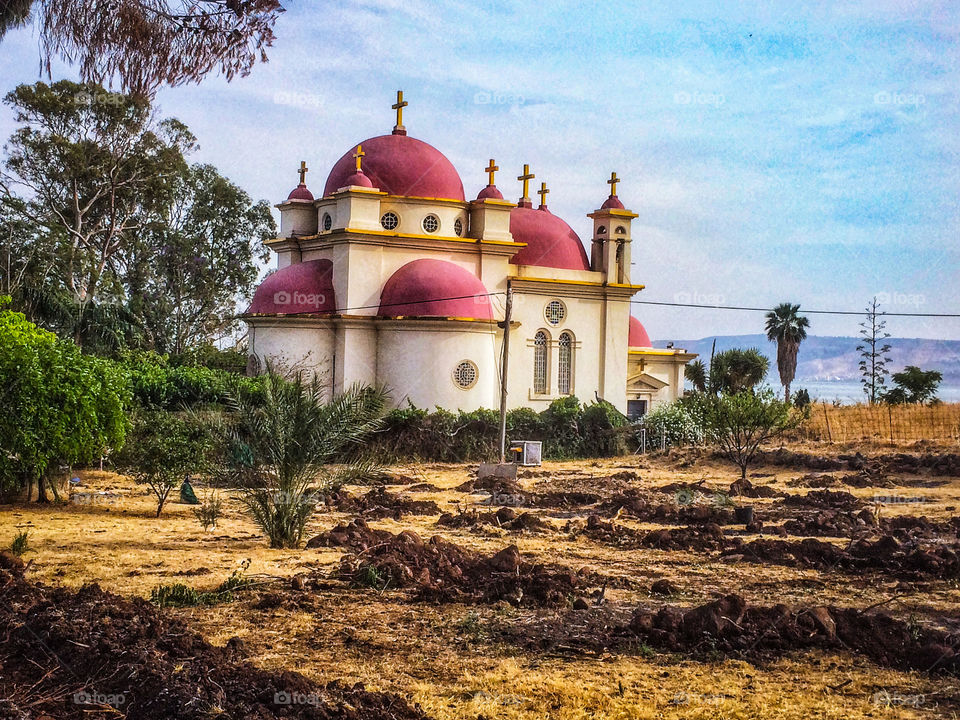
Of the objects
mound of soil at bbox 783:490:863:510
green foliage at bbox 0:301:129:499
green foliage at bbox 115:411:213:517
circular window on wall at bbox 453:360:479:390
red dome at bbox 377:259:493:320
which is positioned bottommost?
mound of soil at bbox 783:490:863:510

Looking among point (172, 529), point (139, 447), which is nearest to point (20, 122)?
point (139, 447)

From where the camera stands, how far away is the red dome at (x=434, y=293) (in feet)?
103

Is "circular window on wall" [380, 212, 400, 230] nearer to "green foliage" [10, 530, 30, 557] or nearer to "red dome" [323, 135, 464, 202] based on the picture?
"red dome" [323, 135, 464, 202]

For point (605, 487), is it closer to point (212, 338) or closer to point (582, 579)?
point (582, 579)

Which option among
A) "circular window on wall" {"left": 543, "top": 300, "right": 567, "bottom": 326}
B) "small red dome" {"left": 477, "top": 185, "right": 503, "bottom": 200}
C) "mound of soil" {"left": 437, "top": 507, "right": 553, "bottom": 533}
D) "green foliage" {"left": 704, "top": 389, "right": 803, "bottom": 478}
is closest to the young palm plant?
"mound of soil" {"left": 437, "top": 507, "right": 553, "bottom": 533}

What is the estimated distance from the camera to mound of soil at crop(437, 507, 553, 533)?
17.2 meters

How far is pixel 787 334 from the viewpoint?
58844mm

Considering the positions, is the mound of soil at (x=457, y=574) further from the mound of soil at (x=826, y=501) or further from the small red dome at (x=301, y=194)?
the small red dome at (x=301, y=194)

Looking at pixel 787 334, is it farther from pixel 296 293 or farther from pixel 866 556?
pixel 866 556

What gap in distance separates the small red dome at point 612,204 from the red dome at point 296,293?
36.5 feet

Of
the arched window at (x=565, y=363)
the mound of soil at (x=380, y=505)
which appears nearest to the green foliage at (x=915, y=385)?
the arched window at (x=565, y=363)

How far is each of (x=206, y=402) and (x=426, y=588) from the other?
690 inches

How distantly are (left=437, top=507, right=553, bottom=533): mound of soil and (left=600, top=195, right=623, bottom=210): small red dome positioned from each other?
22447 millimetres

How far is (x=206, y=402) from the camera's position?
27.7 meters
